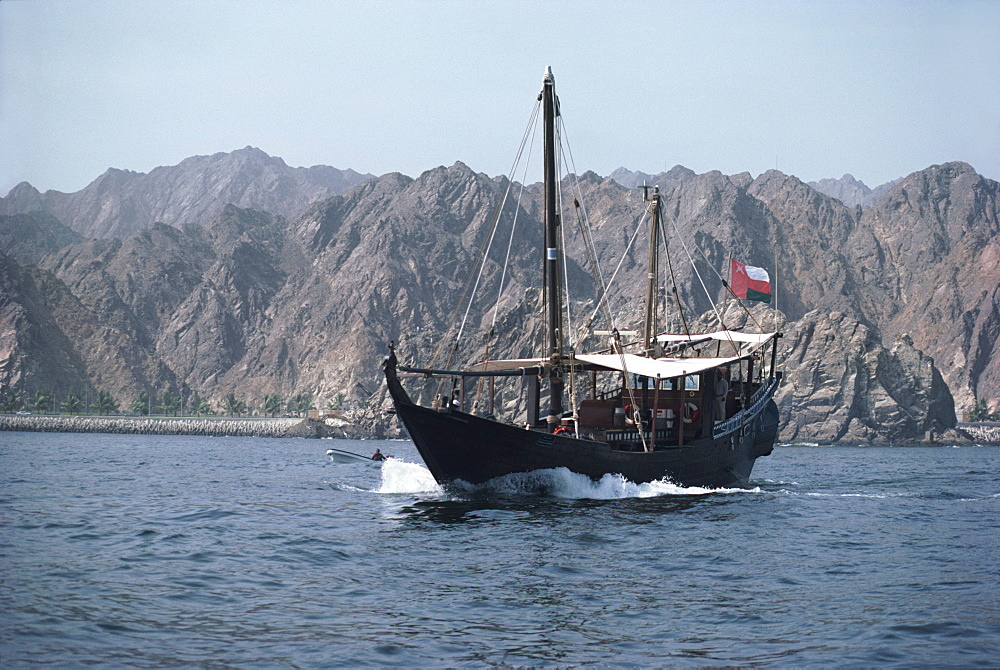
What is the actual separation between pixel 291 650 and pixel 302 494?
28.6 m

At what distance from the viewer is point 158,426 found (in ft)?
628

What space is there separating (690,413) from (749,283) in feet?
40.7

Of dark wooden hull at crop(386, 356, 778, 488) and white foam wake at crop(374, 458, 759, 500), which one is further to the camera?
white foam wake at crop(374, 458, 759, 500)

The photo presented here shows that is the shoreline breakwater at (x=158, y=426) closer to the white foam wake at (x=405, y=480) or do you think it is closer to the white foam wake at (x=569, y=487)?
the white foam wake at (x=405, y=480)

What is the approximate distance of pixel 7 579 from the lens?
19.8m

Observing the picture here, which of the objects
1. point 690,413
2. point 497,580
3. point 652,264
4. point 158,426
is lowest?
point 158,426

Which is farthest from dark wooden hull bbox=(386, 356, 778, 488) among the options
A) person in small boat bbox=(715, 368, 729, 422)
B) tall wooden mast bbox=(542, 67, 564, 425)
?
person in small boat bbox=(715, 368, 729, 422)

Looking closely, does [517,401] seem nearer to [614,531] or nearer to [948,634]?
[614,531]

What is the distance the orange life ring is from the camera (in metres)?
46.5

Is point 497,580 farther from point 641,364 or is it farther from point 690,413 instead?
point 690,413

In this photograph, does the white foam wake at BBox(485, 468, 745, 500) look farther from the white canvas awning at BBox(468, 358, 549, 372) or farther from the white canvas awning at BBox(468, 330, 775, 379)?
the white canvas awning at BBox(468, 358, 549, 372)

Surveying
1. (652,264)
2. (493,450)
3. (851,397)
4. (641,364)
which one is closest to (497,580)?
(493,450)

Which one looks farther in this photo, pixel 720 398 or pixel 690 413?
pixel 720 398

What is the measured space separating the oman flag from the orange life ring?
416 inches
